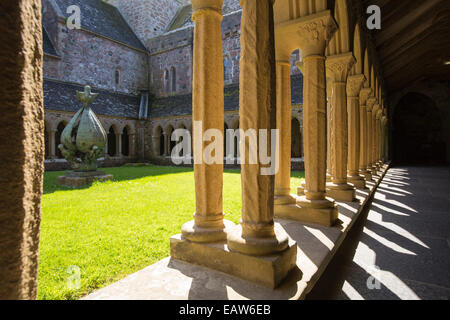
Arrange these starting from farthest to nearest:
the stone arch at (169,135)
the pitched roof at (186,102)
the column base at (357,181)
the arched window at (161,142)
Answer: the arched window at (161,142) → the stone arch at (169,135) → the pitched roof at (186,102) → the column base at (357,181)

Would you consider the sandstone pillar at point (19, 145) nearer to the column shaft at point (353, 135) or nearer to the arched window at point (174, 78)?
the column shaft at point (353, 135)

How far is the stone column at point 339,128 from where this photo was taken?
394 cm

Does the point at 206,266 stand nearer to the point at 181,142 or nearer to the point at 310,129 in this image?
the point at 310,129

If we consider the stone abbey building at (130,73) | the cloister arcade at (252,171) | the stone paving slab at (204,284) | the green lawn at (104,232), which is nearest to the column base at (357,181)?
the cloister arcade at (252,171)

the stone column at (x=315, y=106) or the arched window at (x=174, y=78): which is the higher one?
the arched window at (x=174, y=78)

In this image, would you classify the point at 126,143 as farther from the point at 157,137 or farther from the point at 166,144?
the point at 166,144

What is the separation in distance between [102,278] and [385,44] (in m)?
9.30

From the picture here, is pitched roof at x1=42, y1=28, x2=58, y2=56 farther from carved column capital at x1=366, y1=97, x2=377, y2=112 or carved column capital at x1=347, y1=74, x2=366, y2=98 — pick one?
carved column capital at x1=366, y1=97, x2=377, y2=112

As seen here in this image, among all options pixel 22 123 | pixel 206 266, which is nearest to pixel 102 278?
pixel 206 266

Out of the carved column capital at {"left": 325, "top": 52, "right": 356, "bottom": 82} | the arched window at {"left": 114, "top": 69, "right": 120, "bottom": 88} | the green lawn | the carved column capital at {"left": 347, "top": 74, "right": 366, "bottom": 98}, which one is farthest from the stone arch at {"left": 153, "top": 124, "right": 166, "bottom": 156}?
the carved column capital at {"left": 325, "top": 52, "right": 356, "bottom": 82}

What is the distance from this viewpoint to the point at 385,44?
779 cm

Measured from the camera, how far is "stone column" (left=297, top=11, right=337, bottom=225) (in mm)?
2883

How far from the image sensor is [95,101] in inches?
615

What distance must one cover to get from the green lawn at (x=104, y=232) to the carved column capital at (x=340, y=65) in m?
2.71
